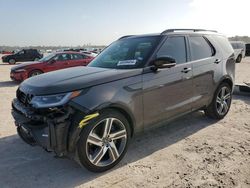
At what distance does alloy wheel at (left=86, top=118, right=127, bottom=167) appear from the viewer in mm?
3559

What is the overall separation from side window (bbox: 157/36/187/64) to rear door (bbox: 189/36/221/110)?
0.76ft

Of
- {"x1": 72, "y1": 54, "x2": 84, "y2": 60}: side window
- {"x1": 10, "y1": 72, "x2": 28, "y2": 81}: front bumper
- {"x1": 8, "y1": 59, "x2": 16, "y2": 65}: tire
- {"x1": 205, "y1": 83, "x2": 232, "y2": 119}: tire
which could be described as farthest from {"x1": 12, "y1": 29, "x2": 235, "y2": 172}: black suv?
{"x1": 8, "y1": 59, "x2": 16, "y2": 65}: tire

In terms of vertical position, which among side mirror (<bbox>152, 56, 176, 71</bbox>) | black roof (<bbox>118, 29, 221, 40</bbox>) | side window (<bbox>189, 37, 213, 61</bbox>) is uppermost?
black roof (<bbox>118, 29, 221, 40</bbox>)

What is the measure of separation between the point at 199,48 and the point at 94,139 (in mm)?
2946

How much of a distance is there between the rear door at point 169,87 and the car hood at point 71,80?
38 cm

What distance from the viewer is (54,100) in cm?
338

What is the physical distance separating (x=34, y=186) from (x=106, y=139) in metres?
1.08

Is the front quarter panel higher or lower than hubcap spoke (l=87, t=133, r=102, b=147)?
higher

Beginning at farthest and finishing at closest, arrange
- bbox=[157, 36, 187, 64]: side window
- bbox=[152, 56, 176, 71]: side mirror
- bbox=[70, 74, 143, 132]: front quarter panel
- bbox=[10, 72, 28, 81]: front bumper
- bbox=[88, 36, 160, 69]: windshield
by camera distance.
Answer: bbox=[10, 72, 28, 81]: front bumper < bbox=[157, 36, 187, 64]: side window < bbox=[88, 36, 160, 69]: windshield < bbox=[152, 56, 176, 71]: side mirror < bbox=[70, 74, 143, 132]: front quarter panel

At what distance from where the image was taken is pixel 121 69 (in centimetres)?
414

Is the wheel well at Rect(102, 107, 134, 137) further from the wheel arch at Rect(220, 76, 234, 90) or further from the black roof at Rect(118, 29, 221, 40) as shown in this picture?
the wheel arch at Rect(220, 76, 234, 90)

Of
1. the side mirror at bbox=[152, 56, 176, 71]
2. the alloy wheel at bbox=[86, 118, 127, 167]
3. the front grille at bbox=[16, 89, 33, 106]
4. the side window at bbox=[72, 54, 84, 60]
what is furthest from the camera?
the side window at bbox=[72, 54, 84, 60]

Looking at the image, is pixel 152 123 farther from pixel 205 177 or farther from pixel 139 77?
pixel 205 177

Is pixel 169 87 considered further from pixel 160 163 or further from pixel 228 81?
pixel 228 81
